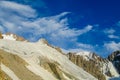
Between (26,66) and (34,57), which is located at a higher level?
(34,57)

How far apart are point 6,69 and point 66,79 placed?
185 feet

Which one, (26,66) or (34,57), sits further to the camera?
(34,57)

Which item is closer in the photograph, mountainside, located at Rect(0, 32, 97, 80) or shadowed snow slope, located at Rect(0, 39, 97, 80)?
mountainside, located at Rect(0, 32, 97, 80)

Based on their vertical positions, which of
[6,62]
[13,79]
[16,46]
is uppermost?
[16,46]

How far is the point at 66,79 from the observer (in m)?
131

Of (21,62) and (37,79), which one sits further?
(21,62)

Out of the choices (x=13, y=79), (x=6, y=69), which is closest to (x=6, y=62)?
(x=6, y=69)

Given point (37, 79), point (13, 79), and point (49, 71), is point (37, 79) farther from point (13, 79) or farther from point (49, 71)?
point (49, 71)

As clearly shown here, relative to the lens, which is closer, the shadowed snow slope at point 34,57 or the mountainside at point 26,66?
the mountainside at point 26,66

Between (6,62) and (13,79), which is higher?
(6,62)

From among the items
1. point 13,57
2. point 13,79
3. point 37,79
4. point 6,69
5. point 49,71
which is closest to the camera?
point 13,79

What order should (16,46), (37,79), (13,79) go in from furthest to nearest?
(16,46), (37,79), (13,79)

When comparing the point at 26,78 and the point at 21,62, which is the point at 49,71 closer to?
the point at 21,62

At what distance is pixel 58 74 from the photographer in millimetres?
128125
